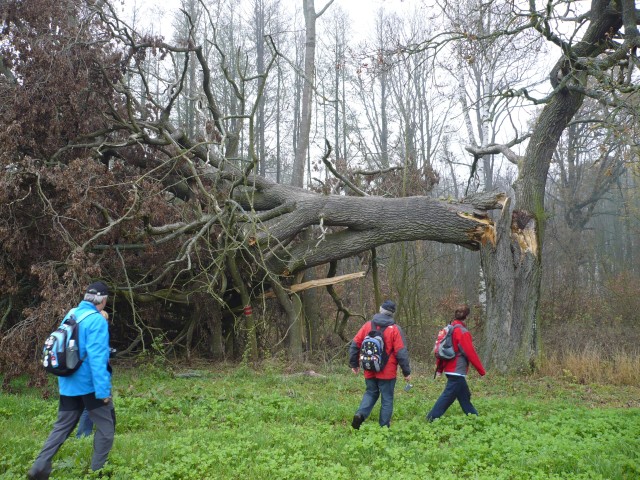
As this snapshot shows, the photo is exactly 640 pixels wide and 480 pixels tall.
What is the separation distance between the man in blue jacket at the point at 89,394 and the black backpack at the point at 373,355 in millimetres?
3021

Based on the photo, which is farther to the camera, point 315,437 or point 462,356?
point 462,356

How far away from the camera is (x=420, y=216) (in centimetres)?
1261

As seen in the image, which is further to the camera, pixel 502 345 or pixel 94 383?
pixel 502 345

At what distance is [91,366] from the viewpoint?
5.20 meters

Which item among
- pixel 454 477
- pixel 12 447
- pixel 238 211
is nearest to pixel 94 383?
pixel 12 447

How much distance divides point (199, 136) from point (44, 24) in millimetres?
4491

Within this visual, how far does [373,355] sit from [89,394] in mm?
3270

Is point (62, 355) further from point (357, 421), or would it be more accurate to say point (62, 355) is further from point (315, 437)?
point (357, 421)

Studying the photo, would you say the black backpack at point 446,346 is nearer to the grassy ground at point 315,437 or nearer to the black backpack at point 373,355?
the grassy ground at point 315,437

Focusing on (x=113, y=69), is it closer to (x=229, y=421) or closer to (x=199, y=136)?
(x=199, y=136)

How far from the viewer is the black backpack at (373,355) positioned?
7.12 metres

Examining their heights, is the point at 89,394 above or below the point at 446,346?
below

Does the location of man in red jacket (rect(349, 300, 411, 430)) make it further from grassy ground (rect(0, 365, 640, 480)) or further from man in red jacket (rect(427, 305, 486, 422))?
man in red jacket (rect(427, 305, 486, 422))

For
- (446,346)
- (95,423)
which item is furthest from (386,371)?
(95,423)
